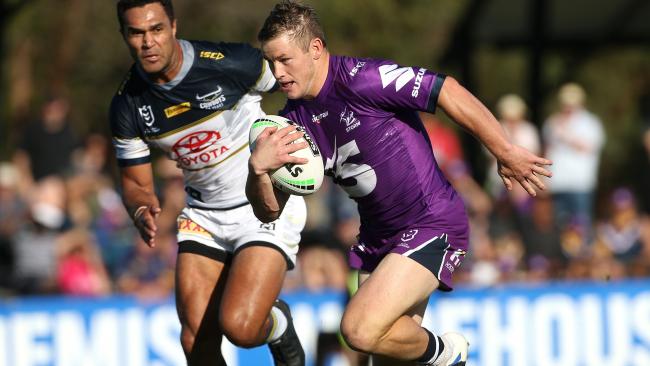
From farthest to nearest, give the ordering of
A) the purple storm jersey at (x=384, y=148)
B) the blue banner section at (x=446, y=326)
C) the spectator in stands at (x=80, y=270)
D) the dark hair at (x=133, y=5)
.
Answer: the spectator in stands at (x=80, y=270) → the blue banner section at (x=446, y=326) → the dark hair at (x=133, y=5) → the purple storm jersey at (x=384, y=148)

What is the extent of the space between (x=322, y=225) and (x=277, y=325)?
6.82 meters

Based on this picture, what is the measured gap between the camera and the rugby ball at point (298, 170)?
6.05 m

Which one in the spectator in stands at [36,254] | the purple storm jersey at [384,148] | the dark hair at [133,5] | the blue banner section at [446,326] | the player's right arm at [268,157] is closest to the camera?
the player's right arm at [268,157]

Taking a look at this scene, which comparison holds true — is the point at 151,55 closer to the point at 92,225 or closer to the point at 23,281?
the point at 23,281

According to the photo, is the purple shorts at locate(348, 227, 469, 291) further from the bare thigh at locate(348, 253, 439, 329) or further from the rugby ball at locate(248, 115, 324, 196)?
the rugby ball at locate(248, 115, 324, 196)

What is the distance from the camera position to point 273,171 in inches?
241

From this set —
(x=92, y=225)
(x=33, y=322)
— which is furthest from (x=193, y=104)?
(x=92, y=225)

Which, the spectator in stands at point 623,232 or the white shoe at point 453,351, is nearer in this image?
the white shoe at point 453,351

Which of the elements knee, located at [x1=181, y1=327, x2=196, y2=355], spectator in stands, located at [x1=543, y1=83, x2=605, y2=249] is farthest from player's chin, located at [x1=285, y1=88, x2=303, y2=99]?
spectator in stands, located at [x1=543, y1=83, x2=605, y2=249]

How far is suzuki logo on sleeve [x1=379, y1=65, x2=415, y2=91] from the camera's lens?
20.1 feet

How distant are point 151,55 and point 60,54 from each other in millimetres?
16362

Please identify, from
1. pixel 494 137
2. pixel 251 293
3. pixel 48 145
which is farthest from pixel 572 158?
pixel 494 137

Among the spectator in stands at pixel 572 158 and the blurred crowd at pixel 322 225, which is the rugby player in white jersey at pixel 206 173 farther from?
the spectator in stands at pixel 572 158

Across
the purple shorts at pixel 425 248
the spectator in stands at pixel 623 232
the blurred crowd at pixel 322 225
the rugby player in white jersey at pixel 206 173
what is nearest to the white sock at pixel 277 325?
the rugby player in white jersey at pixel 206 173
